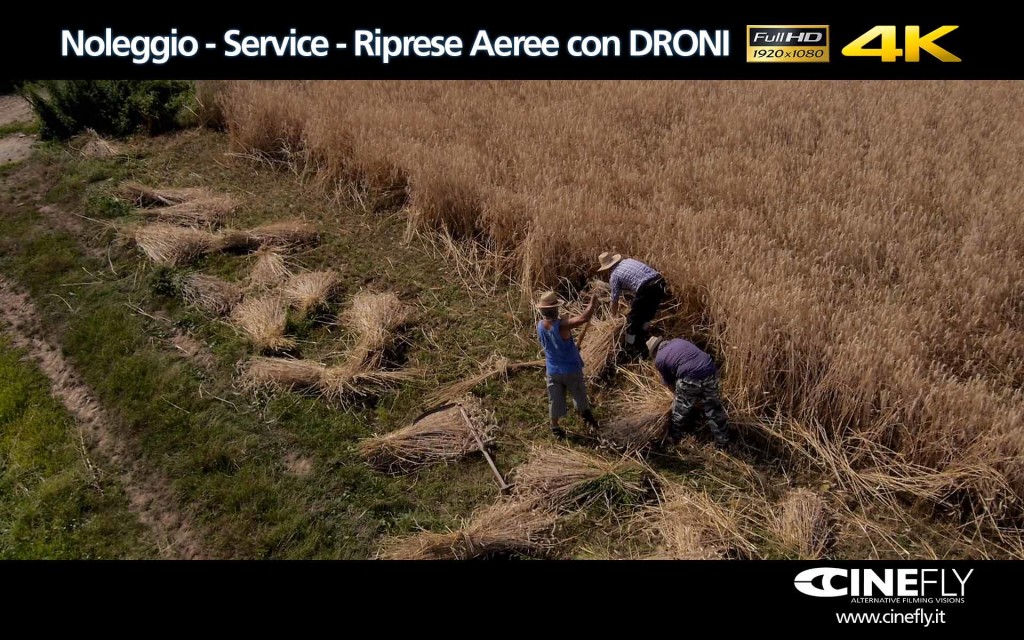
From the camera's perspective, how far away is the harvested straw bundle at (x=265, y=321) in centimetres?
738

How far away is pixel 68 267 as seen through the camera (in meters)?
9.11

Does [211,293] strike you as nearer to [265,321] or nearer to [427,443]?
[265,321]

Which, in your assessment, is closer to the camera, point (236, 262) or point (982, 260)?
point (982, 260)

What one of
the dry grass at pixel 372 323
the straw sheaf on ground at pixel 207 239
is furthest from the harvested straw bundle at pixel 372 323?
the straw sheaf on ground at pixel 207 239

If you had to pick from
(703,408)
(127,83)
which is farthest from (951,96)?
(127,83)

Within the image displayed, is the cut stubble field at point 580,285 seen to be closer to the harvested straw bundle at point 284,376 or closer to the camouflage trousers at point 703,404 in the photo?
the harvested straw bundle at point 284,376

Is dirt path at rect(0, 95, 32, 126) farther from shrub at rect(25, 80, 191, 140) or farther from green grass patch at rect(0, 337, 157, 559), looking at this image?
green grass patch at rect(0, 337, 157, 559)

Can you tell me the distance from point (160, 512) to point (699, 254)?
559 cm

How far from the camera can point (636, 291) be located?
21.2ft

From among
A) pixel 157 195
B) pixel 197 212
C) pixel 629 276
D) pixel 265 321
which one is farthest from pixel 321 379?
pixel 157 195

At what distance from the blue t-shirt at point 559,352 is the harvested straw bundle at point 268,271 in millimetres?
4030

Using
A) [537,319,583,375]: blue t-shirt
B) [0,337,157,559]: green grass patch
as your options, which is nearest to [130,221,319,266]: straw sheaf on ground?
[0,337,157,559]: green grass patch

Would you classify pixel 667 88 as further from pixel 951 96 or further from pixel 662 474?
pixel 662 474

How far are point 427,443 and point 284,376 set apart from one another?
1810 mm
